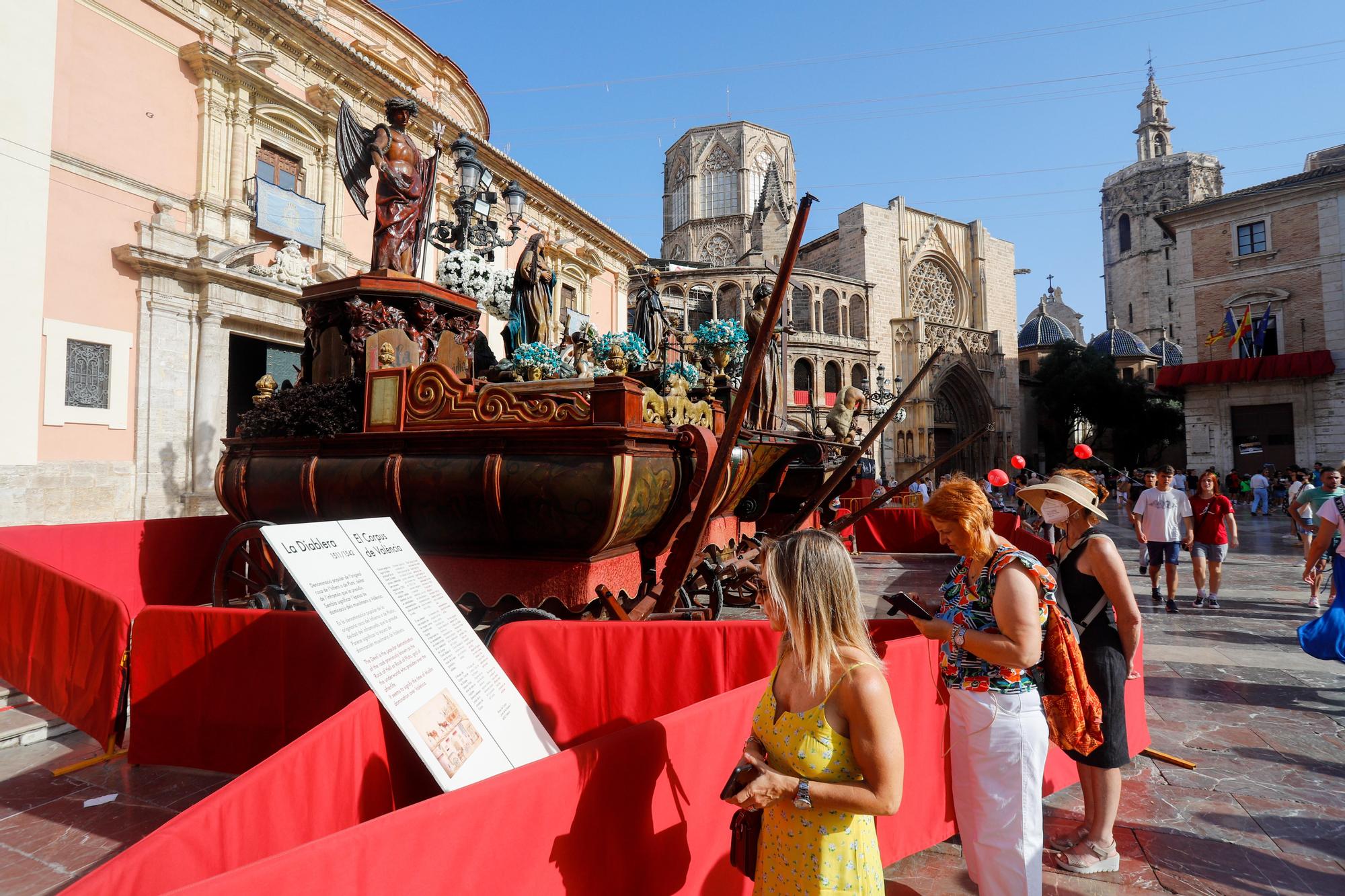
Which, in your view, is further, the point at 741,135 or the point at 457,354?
the point at 741,135

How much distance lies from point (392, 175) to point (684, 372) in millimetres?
3666

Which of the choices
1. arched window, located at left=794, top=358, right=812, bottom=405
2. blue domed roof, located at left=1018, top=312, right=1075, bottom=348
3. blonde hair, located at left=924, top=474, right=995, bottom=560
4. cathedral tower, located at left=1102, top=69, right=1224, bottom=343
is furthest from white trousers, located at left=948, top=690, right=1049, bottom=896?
cathedral tower, located at left=1102, top=69, right=1224, bottom=343

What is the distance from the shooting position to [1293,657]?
5832 mm

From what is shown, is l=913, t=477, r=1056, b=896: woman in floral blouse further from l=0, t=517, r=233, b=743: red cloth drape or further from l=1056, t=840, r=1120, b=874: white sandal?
l=0, t=517, r=233, b=743: red cloth drape

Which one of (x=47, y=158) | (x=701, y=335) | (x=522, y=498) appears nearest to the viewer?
(x=522, y=498)

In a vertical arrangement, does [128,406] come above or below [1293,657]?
above

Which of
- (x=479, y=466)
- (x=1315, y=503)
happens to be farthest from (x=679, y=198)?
(x=479, y=466)

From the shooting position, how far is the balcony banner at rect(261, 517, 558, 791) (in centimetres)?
190

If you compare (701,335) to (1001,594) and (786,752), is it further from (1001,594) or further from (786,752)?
(786,752)

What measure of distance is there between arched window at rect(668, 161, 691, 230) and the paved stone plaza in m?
56.3

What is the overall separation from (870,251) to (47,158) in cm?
3974

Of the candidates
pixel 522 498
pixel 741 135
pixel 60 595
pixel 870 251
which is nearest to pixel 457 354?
pixel 522 498

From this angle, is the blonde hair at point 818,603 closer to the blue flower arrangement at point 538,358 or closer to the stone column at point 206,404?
the blue flower arrangement at point 538,358

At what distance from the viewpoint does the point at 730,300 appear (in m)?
39.8
